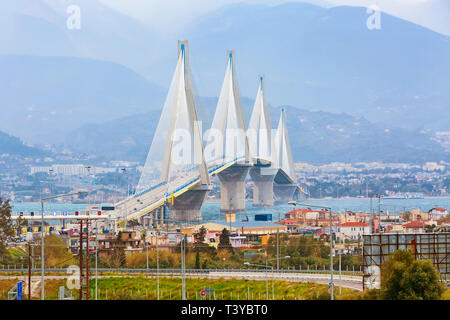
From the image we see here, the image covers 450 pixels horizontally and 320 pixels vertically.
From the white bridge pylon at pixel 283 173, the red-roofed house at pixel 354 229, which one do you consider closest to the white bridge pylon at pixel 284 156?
the white bridge pylon at pixel 283 173

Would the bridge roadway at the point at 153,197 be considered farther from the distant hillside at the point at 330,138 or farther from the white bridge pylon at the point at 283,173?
the distant hillside at the point at 330,138

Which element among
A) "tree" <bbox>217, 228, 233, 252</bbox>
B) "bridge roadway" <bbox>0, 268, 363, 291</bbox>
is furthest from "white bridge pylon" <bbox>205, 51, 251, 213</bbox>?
"bridge roadway" <bbox>0, 268, 363, 291</bbox>

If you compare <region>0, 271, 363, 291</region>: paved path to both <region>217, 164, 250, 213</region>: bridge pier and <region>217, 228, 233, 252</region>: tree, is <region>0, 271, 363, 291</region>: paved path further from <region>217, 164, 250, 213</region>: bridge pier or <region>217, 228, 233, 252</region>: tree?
<region>217, 164, 250, 213</region>: bridge pier

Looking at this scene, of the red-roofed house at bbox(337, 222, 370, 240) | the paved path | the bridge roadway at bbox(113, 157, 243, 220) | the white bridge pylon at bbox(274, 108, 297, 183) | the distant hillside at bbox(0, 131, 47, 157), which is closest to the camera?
the paved path

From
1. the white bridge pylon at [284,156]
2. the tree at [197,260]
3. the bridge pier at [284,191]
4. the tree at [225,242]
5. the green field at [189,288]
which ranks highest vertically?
the white bridge pylon at [284,156]

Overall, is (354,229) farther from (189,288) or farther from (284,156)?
(284,156)

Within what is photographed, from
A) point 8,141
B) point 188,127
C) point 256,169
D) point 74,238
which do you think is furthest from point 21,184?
point 74,238
